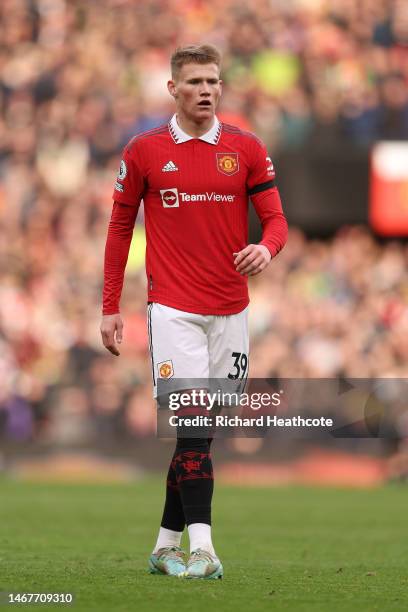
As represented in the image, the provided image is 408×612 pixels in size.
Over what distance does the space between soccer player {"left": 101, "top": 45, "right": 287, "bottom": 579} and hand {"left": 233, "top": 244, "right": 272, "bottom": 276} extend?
0.19 meters

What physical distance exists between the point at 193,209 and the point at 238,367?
772mm

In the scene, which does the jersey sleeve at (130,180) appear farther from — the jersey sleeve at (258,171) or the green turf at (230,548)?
the green turf at (230,548)

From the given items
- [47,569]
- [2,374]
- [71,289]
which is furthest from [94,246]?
[47,569]

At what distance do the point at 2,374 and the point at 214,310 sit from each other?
10674 mm

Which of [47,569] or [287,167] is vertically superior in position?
[287,167]

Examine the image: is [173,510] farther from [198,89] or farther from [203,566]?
[198,89]

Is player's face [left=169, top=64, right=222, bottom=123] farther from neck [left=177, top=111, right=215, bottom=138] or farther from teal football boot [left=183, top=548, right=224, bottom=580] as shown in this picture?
teal football boot [left=183, top=548, right=224, bottom=580]

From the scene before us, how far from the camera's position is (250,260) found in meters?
6.61

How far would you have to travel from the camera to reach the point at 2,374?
56.9 feet

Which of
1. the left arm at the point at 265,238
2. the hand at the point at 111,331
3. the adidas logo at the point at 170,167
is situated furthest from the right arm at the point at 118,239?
the left arm at the point at 265,238

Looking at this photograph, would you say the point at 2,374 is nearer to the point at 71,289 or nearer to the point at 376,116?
the point at 71,289

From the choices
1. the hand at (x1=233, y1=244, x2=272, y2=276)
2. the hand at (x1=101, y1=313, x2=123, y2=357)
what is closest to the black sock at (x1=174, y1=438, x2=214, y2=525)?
the hand at (x1=101, y1=313, x2=123, y2=357)

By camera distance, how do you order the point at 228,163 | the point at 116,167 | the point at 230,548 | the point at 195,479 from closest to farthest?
the point at 195,479 < the point at 228,163 < the point at 230,548 < the point at 116,167

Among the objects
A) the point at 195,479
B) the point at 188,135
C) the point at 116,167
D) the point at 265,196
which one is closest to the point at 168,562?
the point at 195,479
